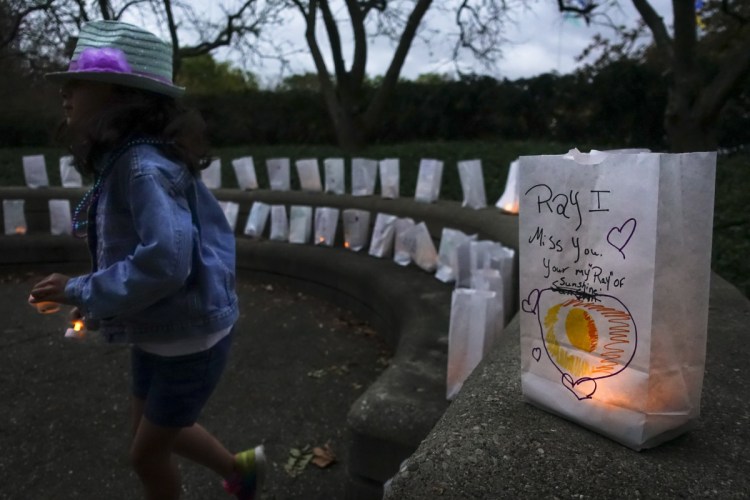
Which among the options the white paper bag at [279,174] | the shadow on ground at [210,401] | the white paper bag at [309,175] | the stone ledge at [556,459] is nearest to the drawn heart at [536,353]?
the stone ledge at [556,459]

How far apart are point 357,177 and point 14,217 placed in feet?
11.1

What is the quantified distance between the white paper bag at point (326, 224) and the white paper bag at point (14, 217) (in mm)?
3014

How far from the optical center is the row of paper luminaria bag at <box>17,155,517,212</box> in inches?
171

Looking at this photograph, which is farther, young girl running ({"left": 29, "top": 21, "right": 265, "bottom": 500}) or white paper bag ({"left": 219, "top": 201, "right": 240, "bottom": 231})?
white paper bag ({"left": 219, "top": 201, "right": 240, "bottom": 231})

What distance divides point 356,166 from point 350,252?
1061 millimetres

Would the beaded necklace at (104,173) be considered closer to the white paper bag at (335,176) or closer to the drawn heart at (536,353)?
the drawn heart at (536,353)

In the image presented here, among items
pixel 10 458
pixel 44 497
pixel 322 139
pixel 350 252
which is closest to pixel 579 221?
pixel 44 497

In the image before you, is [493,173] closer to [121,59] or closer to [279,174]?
[279,174]

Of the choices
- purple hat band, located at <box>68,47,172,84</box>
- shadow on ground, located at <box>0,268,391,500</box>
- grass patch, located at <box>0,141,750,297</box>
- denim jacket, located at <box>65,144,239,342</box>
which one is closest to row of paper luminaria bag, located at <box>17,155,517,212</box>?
grass patch, located at <box>0,141,750,297</box>

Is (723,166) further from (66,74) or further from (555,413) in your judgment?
(66,74)

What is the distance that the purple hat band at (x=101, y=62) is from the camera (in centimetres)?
142

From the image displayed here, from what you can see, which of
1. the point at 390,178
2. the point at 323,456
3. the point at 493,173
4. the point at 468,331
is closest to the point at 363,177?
the point at 390,178

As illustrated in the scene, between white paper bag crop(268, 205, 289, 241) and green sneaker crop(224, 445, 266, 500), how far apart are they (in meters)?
3.39

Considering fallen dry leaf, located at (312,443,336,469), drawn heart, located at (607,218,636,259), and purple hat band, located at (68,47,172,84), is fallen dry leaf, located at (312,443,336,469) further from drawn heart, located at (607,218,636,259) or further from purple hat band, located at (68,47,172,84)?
drawn heart, located at (607,218,636,259)
